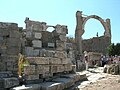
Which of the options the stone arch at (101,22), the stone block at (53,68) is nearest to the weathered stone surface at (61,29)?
the stone block at (53,68)

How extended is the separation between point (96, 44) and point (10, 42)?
23.9 metres

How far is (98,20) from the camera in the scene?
105 ft

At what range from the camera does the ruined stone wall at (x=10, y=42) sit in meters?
9.67

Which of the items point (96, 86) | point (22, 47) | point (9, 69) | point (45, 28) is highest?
point (45, 28)

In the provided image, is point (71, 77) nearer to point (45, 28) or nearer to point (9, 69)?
point (9, 69)

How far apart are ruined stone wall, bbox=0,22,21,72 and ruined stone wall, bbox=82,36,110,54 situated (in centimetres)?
2331

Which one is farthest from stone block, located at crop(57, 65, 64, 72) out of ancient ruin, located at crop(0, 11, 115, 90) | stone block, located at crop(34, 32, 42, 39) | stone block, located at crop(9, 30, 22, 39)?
stone block, located at crop(34, 32, 42, 39)

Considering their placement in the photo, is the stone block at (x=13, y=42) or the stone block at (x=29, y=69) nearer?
the stone block at (x=29, y=69)

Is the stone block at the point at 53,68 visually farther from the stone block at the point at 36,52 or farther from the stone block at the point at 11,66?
the stone block at the point at 11,66

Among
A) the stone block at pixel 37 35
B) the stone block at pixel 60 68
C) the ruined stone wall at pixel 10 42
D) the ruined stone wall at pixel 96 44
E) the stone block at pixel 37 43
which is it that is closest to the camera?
the ruined stone wall at pixel 10 42

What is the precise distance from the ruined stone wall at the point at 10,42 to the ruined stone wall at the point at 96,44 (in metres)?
23.3

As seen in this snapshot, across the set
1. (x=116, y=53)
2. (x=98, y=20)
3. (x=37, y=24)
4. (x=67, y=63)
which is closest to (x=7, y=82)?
(x=67, y=63)

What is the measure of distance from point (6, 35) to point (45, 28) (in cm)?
319

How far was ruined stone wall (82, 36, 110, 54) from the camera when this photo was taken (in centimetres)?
3234
